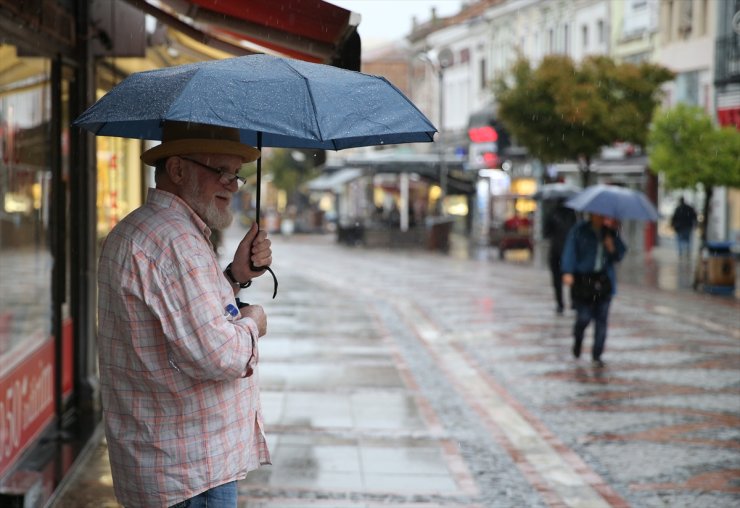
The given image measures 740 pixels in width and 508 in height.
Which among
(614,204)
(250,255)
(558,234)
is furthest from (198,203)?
(558,234)

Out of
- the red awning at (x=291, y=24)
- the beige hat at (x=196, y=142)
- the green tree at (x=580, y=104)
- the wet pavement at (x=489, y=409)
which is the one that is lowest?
the wet pavement at (x=489, y=409)

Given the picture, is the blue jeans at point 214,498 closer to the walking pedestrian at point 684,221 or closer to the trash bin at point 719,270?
the trash bin at point 719,270

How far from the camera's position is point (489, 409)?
9.91 metres

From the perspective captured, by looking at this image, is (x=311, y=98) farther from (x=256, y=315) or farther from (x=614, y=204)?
(x=614, y=204)

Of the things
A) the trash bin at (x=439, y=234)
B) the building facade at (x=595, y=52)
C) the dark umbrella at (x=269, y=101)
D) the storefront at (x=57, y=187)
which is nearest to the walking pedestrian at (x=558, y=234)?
the building facade at (x=595, y=52)

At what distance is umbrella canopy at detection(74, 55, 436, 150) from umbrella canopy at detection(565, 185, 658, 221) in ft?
26.8

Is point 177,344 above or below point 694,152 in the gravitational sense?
below

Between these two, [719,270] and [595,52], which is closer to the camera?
[719,270]

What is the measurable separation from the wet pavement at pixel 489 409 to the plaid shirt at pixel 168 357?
3.15 m

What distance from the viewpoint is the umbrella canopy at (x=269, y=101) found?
138 inches

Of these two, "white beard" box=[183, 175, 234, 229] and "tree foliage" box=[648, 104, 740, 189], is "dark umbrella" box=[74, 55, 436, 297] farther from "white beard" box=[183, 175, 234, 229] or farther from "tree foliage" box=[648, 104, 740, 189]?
"tree foliage" box=[648, 104, 740, 189]

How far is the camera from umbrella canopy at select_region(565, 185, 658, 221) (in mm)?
11992

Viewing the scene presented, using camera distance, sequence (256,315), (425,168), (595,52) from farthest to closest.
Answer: (595,52) → (425,168) → (256,315)

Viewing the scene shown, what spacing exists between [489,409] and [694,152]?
15397 millimetres
